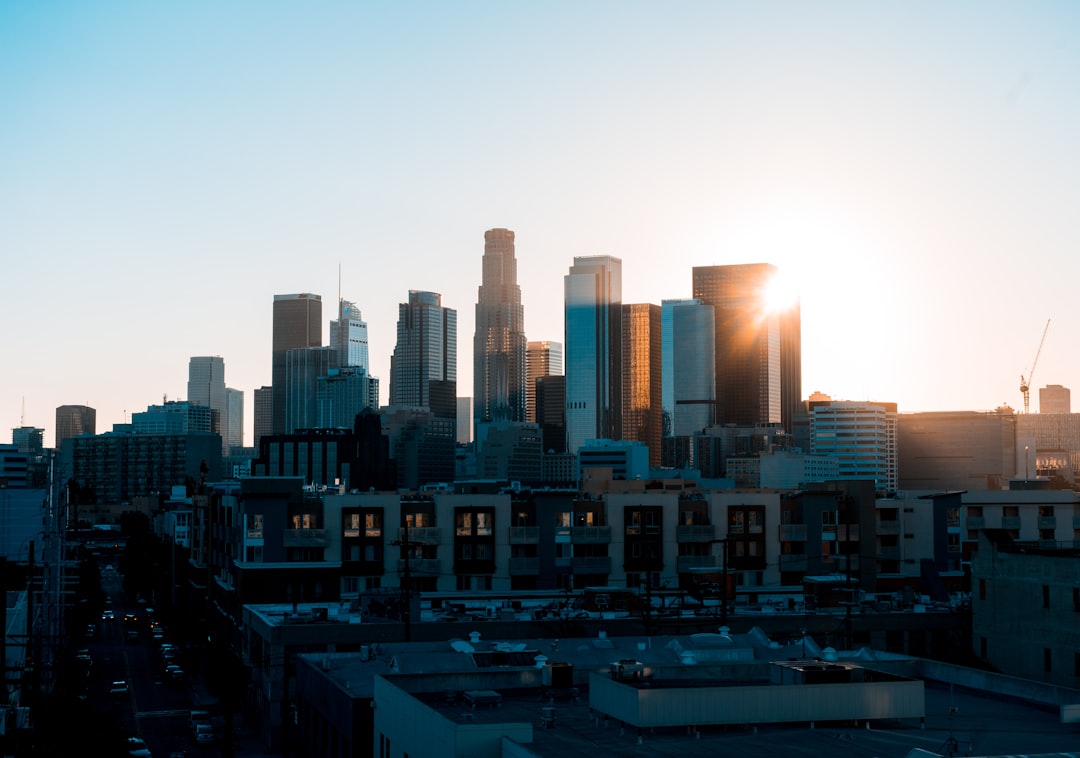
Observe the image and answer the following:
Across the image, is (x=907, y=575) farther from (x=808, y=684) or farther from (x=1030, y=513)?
(x=808, y=684)

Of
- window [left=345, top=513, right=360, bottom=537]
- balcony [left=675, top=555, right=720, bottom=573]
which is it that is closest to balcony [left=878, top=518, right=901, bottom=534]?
balcony [left=675, top=555, right=720, bottom=573]

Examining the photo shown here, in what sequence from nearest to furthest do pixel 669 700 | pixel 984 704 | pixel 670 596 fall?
1. pixel 669 700
2. pixel 984 704
3. pixel 670 596

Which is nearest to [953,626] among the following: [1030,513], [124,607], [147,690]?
[1030,513]

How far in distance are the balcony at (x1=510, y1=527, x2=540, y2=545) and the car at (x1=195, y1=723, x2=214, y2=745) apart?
29559 mm

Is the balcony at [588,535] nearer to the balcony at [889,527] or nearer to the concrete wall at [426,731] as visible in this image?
the balcony at [889,527]

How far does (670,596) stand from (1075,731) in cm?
5907

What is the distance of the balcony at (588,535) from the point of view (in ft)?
357

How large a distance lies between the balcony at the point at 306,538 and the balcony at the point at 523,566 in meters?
14.7

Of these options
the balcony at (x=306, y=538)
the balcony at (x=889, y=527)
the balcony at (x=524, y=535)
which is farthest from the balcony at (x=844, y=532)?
the balcony at (x=306, y=538)

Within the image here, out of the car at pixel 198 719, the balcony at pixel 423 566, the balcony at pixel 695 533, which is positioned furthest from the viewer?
the balcony at pixel 695 533

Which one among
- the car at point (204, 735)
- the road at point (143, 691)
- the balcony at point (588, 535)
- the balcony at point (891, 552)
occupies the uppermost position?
the balcony at point (588, 535)

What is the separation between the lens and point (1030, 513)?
12038 centimetres

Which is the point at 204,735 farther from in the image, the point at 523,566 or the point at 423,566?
the point at 523,566

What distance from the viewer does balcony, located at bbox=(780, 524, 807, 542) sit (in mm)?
113000
